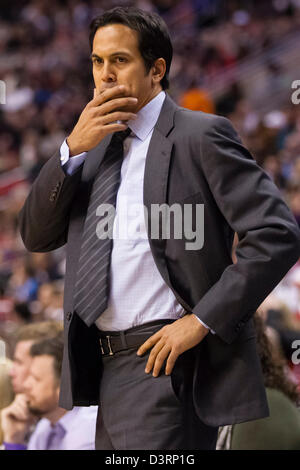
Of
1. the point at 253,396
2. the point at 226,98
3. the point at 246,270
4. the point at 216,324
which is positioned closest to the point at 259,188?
the point at 246,270

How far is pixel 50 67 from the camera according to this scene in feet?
34.5

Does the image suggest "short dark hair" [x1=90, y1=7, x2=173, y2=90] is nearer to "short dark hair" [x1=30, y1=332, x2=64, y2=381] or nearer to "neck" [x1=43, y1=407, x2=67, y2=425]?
"short dark hair" [x1=30, y1=332, x2=64, y2=381]

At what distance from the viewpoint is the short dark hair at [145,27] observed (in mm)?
1729

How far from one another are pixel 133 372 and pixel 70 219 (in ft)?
1.27

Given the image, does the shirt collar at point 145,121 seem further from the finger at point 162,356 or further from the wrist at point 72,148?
the finger at point 162,356

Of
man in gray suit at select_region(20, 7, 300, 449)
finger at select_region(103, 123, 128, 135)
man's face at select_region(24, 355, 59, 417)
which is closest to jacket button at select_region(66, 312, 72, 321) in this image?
man in gray suit at select_region(20, 7, 300, 449)

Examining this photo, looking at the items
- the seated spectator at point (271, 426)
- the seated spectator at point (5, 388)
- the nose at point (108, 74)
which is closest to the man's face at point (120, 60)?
the nose at point (108, 74)

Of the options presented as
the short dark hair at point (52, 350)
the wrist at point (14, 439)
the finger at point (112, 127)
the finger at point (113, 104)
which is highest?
the finger at point (113, 104)

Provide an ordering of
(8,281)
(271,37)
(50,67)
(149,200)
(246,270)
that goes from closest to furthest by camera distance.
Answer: (246,270), (149,200), (8,281), (271,37), (50,67)

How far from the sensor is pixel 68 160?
1.77 metres

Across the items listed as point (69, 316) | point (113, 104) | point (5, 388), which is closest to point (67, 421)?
point (5, 388)

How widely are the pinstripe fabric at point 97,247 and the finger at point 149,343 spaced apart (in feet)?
0.38

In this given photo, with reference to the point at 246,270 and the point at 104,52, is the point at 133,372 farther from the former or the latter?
the point at 104,52

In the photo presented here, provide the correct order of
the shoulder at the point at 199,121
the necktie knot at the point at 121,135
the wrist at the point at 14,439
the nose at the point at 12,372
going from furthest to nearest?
the nose at the point at 12,372 → the wrist at the point at 14,439 → the necktie knot at the point at 121,135 → the shoulder at the point at 199,121
